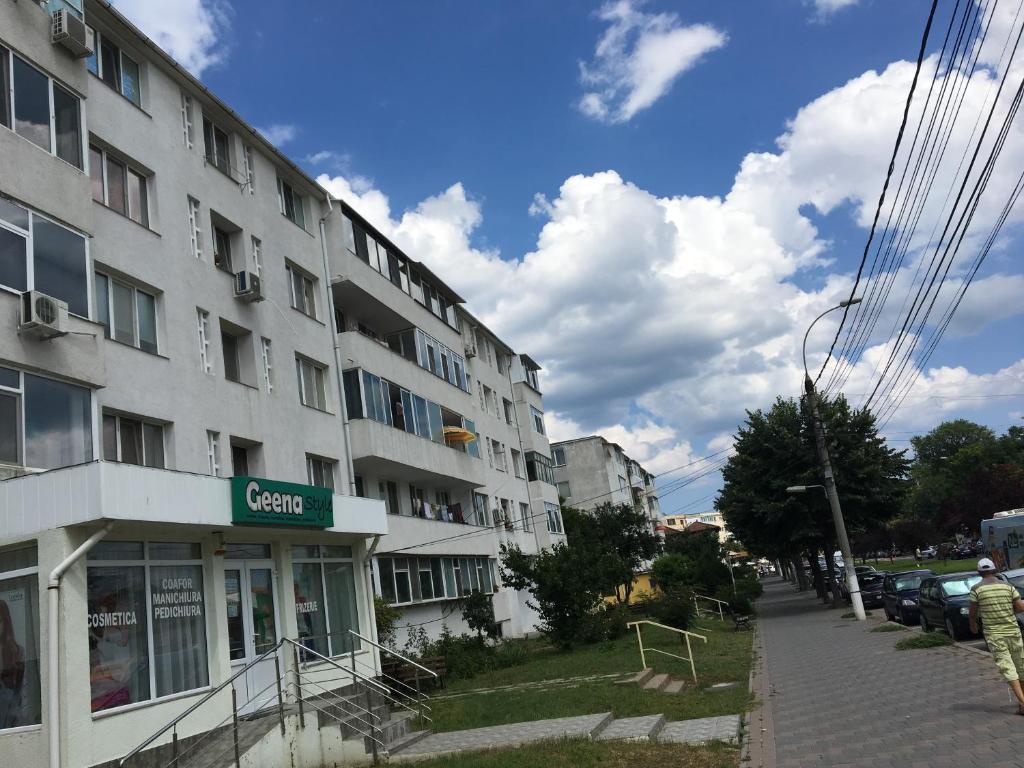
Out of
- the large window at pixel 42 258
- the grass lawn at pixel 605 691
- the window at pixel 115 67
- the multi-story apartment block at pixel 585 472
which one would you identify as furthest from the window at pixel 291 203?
the multi-story apartment block at pixel 585 472

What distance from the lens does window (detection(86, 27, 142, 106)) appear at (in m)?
17.0

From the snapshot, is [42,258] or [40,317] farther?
[42,258]

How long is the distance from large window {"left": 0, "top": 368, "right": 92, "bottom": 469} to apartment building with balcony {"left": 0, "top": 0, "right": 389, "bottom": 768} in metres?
0.03

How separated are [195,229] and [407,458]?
10.2 meters

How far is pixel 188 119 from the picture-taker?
19844 mm

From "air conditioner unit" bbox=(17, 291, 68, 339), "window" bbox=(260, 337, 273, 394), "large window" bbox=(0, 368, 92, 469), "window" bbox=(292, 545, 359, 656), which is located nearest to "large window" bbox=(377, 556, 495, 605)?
"window" bbox=(260, 337, 273, 394)

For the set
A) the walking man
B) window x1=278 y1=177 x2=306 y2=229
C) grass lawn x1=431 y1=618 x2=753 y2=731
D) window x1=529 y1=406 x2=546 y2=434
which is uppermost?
window x1=278 y1=177 x2=306 y2=229

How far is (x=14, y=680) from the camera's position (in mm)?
9578

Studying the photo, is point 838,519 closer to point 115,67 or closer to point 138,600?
point 138,600

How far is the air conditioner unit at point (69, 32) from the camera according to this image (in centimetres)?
1447

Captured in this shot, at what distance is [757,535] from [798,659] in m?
20.2

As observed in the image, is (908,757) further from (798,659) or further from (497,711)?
(798,659)

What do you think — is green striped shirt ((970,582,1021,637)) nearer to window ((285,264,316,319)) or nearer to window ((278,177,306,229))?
window ((285,264,316,319))

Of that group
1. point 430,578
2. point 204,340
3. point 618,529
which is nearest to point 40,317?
point 204,340
